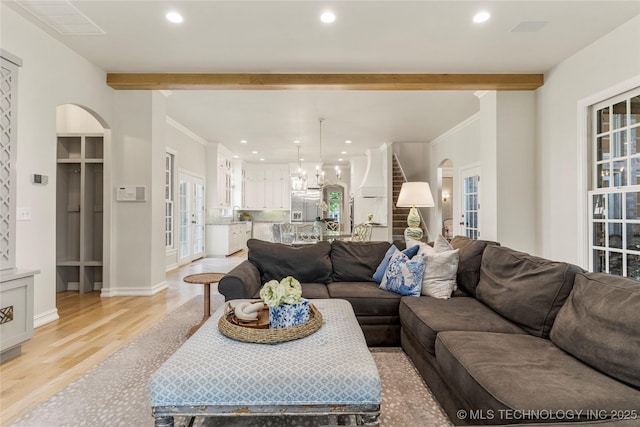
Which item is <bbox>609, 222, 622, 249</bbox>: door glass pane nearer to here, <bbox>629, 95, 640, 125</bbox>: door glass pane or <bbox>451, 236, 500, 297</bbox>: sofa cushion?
<bbox>629, 95, 640, 125</bbox>: door glass pane

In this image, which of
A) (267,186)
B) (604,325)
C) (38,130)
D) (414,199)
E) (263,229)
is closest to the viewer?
(604,325)

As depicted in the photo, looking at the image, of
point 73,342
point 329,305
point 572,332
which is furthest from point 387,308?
point 73,342

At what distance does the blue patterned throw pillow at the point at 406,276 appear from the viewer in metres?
2.81

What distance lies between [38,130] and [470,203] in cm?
644

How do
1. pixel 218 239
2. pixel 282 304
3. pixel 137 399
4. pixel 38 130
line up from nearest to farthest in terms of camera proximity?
pixel 282 304, pixel 137 399, pixel 38 130, pixel 218 239

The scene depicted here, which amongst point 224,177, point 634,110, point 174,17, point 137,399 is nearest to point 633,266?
point 634,110

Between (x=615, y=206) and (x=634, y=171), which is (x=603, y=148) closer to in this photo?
(x=634, y=171)

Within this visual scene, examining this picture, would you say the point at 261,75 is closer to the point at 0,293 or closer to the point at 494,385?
the point at 0,293

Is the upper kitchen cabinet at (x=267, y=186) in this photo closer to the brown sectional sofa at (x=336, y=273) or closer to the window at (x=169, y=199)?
the window at (x=169, y=199)

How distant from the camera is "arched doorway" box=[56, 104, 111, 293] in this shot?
15.2 feet

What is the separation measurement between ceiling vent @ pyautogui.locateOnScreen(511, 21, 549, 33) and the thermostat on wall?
184 inches

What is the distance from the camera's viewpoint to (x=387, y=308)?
2.77m

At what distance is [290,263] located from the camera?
3346 mm

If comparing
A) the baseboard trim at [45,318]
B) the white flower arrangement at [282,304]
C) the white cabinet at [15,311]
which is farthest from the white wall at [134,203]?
the white flower arrangement at [282,304]
